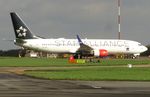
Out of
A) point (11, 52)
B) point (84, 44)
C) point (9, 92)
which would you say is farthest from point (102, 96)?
point (11, 52)

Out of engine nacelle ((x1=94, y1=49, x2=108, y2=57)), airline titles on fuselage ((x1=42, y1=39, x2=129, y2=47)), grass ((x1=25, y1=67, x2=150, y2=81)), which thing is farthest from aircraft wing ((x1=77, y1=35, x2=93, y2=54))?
grass ((x1=25, y1=67, x2=150, y2=81))

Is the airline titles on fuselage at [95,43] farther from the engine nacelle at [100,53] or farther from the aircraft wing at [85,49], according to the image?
the engine nacelle at [100,53]

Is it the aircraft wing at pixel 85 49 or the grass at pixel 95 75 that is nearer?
the grass at pixel 95 75

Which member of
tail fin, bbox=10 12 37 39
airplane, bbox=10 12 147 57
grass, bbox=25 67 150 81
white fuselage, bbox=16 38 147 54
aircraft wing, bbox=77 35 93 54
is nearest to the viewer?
grass, bbox=25 67 150 81

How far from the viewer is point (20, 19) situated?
318 ft

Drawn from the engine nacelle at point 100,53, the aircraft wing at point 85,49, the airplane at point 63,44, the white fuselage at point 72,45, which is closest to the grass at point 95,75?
the engine nacelle at point 100,53

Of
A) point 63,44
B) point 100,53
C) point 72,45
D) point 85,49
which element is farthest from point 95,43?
point 63,44

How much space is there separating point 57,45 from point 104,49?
30.0 ft

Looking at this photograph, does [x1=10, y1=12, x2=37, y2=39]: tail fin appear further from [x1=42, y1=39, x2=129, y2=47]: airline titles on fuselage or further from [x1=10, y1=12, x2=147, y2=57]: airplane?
[x1=42, y1=39, x2=129, y2=47]: airline titles on fuselage

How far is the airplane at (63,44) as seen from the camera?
96.7 metres

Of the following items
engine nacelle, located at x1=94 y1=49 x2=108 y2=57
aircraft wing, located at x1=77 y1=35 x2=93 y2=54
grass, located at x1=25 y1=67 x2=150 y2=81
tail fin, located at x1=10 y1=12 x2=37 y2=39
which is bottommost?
grass, located at x1=25 y1=67 x2=150 y2=81

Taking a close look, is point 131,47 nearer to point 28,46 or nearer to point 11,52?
point 28,46

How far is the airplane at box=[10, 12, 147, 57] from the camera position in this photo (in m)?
96.7

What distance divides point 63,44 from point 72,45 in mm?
→ 1776
